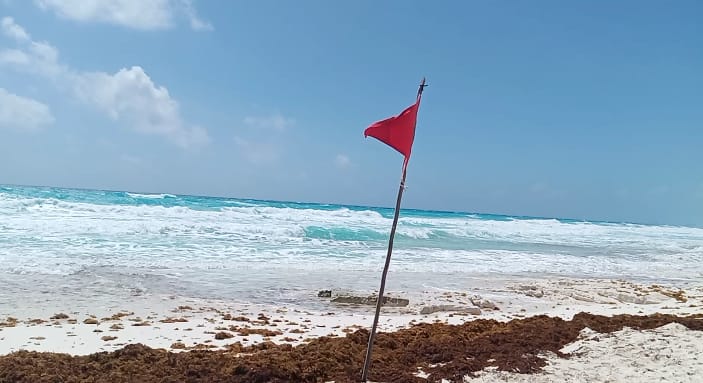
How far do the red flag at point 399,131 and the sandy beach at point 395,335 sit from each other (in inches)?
98.1

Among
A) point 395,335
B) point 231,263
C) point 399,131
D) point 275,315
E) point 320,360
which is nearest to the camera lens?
point 399,131

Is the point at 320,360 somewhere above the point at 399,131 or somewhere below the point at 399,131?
below

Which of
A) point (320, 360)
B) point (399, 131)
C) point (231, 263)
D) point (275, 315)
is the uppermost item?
point (399, 131)

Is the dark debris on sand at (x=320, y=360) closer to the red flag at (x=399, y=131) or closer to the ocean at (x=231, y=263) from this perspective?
the red flag at (x=399, y=131)

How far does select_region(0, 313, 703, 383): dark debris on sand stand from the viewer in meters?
4.77

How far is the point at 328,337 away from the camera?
6.72m

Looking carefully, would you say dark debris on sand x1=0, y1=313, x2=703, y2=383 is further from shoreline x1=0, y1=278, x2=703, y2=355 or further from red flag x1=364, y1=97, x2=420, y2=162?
red flag x1=364, y1=97, x2=420, y2=162

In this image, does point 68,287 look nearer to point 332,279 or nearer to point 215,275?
point 215,275

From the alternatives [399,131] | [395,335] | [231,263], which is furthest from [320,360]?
[231,263]

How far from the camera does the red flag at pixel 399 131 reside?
14.7ft

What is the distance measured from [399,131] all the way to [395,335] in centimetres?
347

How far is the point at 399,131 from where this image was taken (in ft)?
14.8

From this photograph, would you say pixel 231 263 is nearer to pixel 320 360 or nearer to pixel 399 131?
pixel 320 360

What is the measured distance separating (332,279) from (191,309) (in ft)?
15.4
